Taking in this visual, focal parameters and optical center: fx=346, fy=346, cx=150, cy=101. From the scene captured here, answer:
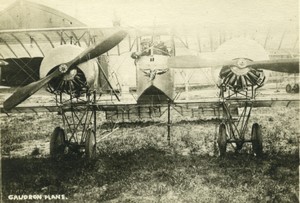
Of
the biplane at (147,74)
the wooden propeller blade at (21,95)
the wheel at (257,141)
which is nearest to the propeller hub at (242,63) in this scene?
the biplane at (147,74)

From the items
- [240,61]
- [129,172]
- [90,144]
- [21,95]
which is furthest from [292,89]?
[21,95]

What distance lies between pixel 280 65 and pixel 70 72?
3.37 m

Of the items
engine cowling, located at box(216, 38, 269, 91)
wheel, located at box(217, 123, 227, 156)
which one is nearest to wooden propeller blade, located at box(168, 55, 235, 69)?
engine cowling, located at box(216, 38, 269, 91)

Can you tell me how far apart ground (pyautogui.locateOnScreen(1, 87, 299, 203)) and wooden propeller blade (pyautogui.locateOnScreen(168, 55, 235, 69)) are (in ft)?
5.61

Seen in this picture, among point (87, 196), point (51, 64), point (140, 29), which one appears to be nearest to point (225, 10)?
point (140, 29)

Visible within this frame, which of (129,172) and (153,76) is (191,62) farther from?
(129,172)

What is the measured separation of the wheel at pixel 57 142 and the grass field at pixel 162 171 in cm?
17

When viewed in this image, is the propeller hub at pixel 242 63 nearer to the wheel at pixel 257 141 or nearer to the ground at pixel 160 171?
the wheel at pixel 257 141

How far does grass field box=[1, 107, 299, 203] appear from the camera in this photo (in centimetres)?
482

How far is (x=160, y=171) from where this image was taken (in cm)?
570

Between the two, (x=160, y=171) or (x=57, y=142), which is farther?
(x=57, y=142)

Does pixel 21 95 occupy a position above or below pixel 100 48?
below

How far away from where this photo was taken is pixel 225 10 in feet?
18.2

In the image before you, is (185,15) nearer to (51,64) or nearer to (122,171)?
(51,64)
